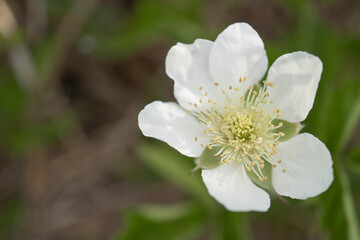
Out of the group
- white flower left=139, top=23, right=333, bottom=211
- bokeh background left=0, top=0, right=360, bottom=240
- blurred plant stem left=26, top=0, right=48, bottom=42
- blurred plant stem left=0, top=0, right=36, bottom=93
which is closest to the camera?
white flower left=139, top=23, right=333, bottom=211

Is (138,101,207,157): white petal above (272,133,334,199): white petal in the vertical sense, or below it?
above

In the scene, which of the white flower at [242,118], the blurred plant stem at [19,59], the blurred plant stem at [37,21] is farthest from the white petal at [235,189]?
the blurred plant stem at [37,21]

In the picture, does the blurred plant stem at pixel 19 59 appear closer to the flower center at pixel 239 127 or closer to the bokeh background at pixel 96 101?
the bokeh background at pixel 96 101

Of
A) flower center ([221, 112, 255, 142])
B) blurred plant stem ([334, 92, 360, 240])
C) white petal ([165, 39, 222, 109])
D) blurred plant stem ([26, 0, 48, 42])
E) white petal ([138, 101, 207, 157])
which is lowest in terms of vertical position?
blurred plant stem ([334, 92, 360, 240])

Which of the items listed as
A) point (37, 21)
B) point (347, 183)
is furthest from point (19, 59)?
point (347, 183)

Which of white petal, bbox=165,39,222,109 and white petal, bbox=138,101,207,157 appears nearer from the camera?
white petal, bbox=138,101,207,157

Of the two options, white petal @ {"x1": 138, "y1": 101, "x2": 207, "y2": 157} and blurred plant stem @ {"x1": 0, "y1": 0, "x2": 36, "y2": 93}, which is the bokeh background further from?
white petal @ {"x1": 138, "y1": 101, "x2": 207, "y2": 157}

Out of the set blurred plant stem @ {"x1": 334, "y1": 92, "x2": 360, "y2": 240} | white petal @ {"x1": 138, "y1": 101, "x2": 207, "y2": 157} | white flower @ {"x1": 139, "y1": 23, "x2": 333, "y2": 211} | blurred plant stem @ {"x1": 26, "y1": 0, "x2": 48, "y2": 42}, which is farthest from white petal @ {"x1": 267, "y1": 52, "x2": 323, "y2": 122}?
blurred plant stem @ {"x1": 26, "y1": 0, "x2": 48, "y2": 42}

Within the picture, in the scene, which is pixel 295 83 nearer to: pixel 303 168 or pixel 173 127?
pixel 303 168
